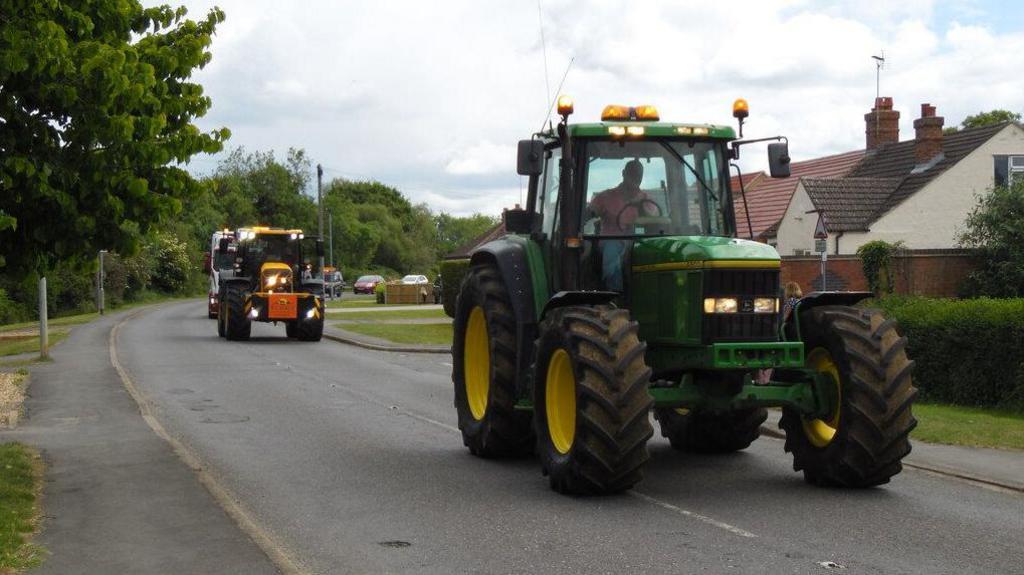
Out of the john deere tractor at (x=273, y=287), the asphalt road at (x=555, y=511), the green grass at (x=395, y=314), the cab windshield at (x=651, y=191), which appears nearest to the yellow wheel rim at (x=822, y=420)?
the asphalt road at (x=555, y=511)

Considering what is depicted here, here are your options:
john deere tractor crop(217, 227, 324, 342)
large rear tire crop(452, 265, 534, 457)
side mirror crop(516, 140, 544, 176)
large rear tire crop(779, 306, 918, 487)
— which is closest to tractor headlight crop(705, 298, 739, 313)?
large rear tire crop(779, 306, 918, 487)

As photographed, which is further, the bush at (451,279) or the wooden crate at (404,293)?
the wooden crate at (404,293)

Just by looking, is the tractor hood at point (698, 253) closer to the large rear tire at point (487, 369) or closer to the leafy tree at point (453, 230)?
the large rear tire at point (487, 369)

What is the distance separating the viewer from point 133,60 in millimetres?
9719

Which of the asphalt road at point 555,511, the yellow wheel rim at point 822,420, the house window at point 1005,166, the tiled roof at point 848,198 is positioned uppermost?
the house window at point 1005,166

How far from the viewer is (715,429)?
11812 mm

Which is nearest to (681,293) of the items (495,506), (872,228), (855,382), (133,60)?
(855,382)

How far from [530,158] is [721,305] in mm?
1982

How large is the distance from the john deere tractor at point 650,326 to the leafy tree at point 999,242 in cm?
1994

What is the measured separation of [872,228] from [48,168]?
3128 centimetres

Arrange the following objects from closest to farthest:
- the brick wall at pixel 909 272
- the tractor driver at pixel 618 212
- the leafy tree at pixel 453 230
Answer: the tractor driver at pixel 618 212, the brick wall at pixel 909 272, the leafy tree at pixel 453 230

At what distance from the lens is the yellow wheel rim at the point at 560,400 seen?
979 centimetres

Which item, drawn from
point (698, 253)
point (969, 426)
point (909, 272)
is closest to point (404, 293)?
point (909, 272)

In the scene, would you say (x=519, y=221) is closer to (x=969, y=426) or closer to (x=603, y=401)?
(x=603, y=401)
